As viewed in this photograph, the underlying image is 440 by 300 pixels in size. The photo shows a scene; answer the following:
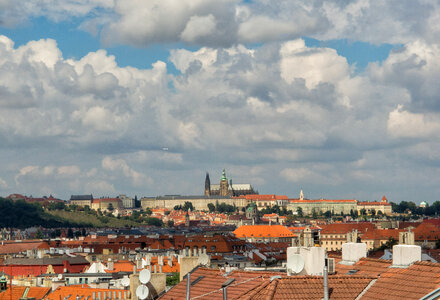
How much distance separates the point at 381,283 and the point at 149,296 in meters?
9.02

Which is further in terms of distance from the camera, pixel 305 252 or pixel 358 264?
pixel 358 264

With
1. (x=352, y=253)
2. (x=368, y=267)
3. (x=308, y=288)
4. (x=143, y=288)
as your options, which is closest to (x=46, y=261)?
(x=143, y=288)

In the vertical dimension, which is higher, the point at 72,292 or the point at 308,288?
the point at 308,288

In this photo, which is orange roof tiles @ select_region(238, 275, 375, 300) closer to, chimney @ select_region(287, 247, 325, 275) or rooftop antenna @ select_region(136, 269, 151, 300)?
chimney @ select_region(287, 247, 325, 275)

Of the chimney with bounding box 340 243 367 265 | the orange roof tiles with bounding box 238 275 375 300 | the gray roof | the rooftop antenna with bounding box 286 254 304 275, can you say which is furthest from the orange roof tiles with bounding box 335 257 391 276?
the gray roof

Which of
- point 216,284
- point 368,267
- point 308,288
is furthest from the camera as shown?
point 216,284

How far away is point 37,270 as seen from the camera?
9956cm

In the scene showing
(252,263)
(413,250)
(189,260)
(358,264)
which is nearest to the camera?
(413,250)

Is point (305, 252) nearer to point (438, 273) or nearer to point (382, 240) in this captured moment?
point (438, 273)

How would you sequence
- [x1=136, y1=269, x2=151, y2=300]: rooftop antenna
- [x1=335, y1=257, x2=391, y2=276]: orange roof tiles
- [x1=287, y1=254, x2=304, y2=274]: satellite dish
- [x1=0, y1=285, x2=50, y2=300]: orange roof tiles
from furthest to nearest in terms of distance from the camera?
[x1=0, y1=285, x2=50, y2=300]: orange roof tiles < [x1=136, y1=269, x2=151, y2=300]: rooftop antenna < [x1=335, y1=257, x2=391, y2=276]: orange roof tiles < [x1=287, y1=254, x2=304, y2=274]: satellite dish

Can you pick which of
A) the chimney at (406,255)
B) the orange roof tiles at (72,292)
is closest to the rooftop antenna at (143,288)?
the chimney at (406,255)

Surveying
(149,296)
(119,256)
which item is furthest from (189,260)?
(119,256)

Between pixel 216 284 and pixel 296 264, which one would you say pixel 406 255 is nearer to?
pixel 296 264

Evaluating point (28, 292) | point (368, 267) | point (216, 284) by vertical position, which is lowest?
point (28, 292)
